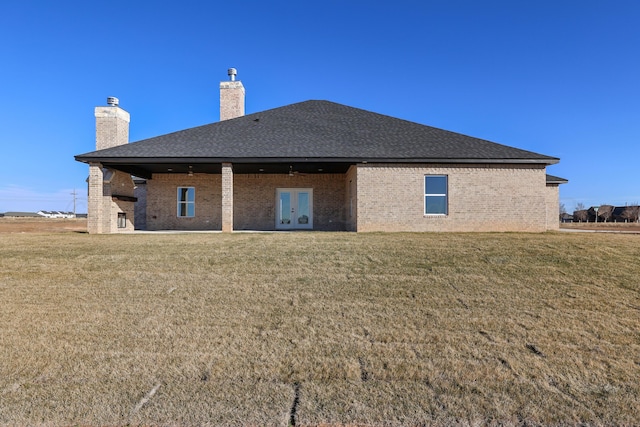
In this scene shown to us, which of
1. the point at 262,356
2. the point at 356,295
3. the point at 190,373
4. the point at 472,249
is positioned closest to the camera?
the point at 190,373

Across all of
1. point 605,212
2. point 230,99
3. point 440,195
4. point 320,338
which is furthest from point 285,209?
point 605,212

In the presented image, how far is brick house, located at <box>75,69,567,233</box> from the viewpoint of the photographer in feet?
48.4

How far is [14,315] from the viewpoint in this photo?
5672 millimetres

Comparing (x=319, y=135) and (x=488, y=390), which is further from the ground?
(x=319, y=135)

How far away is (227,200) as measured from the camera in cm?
1480

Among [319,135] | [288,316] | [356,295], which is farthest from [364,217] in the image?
[288,316]

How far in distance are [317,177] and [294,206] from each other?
6.00 ft

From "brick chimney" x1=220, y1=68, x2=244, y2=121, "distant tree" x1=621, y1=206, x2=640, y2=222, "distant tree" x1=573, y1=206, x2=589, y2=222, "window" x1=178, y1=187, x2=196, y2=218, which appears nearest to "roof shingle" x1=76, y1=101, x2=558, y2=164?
"window" x1=178, y1=187, x2=196, y2=218

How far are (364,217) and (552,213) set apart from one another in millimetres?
10633

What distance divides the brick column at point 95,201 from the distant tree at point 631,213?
4892 centimetres

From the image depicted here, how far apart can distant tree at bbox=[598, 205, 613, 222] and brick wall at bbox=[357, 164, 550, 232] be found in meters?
35.8

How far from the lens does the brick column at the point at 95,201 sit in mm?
14531

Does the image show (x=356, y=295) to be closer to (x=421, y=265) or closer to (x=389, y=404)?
(x=421, y=265)

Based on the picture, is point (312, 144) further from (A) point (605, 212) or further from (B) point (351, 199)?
(A) point (605, 212)
